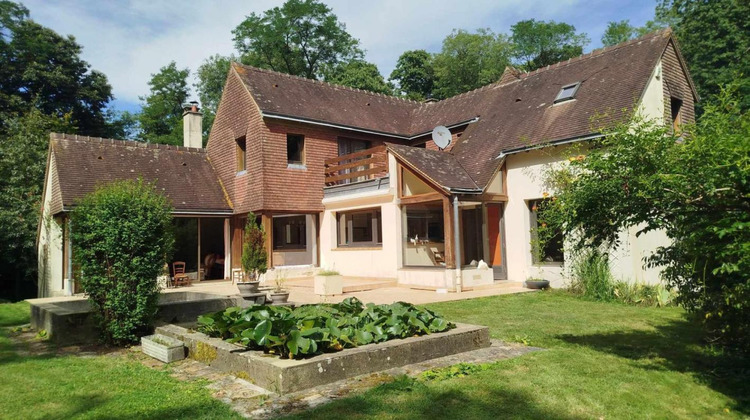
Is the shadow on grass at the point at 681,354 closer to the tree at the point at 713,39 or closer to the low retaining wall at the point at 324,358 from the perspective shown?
the low retaining wall at the point at 324,358

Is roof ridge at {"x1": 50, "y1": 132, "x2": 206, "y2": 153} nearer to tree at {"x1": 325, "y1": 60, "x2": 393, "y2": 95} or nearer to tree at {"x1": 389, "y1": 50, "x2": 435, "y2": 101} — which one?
tree at {"x1": 325, "y1": 60, "x2": 393, "y2": 95}

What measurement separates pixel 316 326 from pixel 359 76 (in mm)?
31101

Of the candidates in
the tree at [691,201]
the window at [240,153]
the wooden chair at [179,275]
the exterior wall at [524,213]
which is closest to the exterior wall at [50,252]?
the wooden chair at [179,275]

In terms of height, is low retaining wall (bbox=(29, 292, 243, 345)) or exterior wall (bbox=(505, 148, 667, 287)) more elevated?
exterior wall (bbox=(505, 148, 667, 287))

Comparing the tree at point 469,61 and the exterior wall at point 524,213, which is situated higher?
the tree at point 469,61

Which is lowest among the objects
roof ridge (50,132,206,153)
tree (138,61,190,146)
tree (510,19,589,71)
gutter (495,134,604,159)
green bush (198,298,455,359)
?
green bush (198,298,455,359)

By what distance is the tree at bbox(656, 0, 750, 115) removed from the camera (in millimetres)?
27703

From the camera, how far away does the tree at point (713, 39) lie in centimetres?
2770

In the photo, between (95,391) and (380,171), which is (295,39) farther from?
(95,391)

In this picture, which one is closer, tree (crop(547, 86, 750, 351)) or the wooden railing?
tree (crop(547, 86, 750, 351))

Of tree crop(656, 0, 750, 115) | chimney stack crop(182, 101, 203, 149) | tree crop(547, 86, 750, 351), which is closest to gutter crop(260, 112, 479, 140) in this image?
chimney stack crop(182, 101, 203, 149)

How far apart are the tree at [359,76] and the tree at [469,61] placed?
4.44m

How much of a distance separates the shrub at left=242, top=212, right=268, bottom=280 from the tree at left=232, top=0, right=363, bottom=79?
27006 mm

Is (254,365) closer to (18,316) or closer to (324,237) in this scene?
(18,316)
